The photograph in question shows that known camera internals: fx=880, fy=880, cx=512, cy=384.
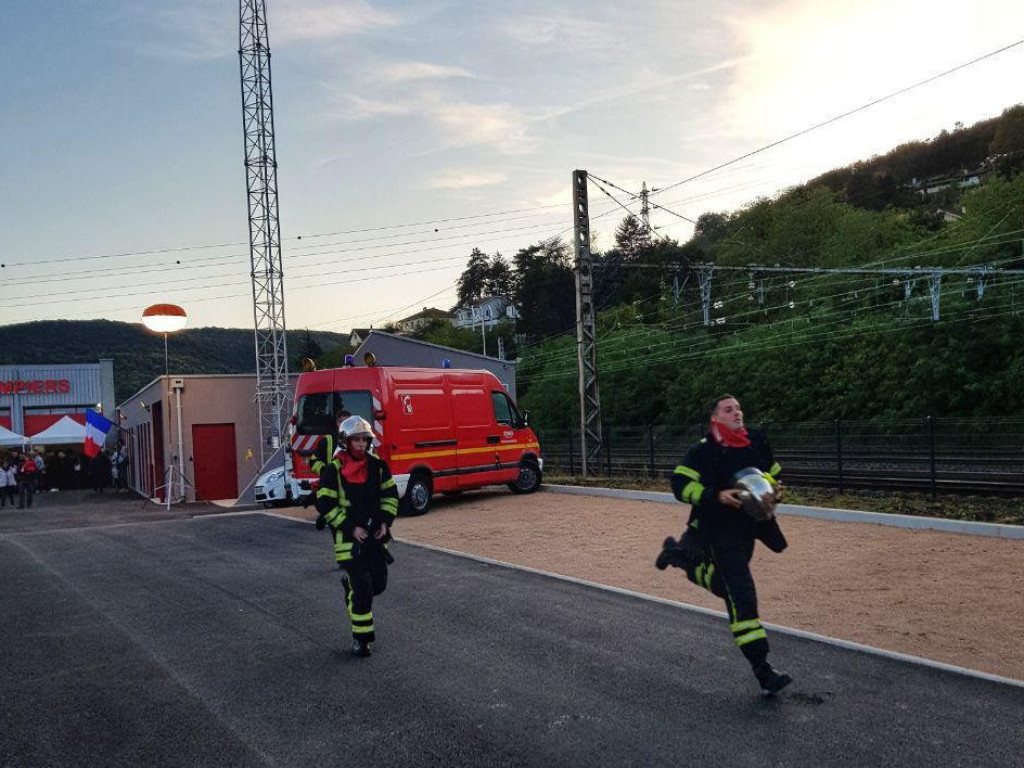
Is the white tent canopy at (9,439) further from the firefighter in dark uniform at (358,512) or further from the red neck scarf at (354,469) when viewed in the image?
the red neck scarf at (354,469)

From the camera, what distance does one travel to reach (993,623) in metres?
7.10

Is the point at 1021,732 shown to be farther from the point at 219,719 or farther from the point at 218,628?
the point at 218,628

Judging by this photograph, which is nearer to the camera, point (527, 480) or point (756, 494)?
point (756, 494)

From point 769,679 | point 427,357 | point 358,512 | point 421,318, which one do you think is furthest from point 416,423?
point 421,318

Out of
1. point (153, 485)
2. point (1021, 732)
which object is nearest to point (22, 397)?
point (153, 485)

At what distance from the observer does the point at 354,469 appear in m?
7.08

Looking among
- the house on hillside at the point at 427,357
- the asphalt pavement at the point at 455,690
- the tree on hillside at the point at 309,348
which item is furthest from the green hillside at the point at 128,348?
the asphalt pavement at the point at 455,690

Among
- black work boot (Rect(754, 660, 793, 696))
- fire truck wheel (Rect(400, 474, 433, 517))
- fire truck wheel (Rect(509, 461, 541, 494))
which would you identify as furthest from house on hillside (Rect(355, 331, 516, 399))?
black work boot (Rect(754, 660, 793, 696))

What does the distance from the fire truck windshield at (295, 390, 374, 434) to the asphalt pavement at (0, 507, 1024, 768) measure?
667cm

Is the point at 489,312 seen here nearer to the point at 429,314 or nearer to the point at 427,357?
the point at 429,314

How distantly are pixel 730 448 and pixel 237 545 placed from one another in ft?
32.3

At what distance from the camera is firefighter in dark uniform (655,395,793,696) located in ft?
18.1

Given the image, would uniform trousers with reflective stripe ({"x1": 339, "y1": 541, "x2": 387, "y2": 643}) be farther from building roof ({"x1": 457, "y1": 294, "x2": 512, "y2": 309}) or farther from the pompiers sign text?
building roof ({"x1": 457, "y1": 294, "x2": 512, "y2": 309})

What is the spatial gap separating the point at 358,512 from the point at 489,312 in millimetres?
120442
